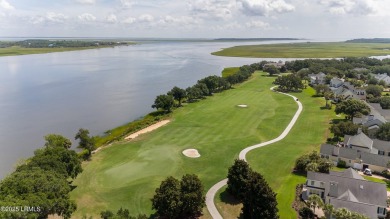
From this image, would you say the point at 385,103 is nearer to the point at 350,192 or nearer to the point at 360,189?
the point at 360,189

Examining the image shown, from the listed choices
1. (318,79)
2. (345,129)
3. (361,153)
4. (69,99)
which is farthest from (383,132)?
(69,99)

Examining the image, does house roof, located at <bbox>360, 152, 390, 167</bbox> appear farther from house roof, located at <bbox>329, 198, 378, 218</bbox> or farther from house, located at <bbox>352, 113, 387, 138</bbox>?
house roof, located at <bbox>329, 198, 378, 218</bbox>

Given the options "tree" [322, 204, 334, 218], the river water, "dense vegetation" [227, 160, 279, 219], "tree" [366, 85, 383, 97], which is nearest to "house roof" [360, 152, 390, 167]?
"tree" [322, 204, 334, 218]

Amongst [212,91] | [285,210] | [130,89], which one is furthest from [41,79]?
[285,210]

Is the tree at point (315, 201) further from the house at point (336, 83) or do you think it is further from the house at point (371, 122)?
the house at point (336, 83)

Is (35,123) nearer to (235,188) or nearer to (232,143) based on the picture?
(232,143)

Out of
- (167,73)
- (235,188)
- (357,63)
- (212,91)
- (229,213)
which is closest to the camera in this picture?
(229,213)
